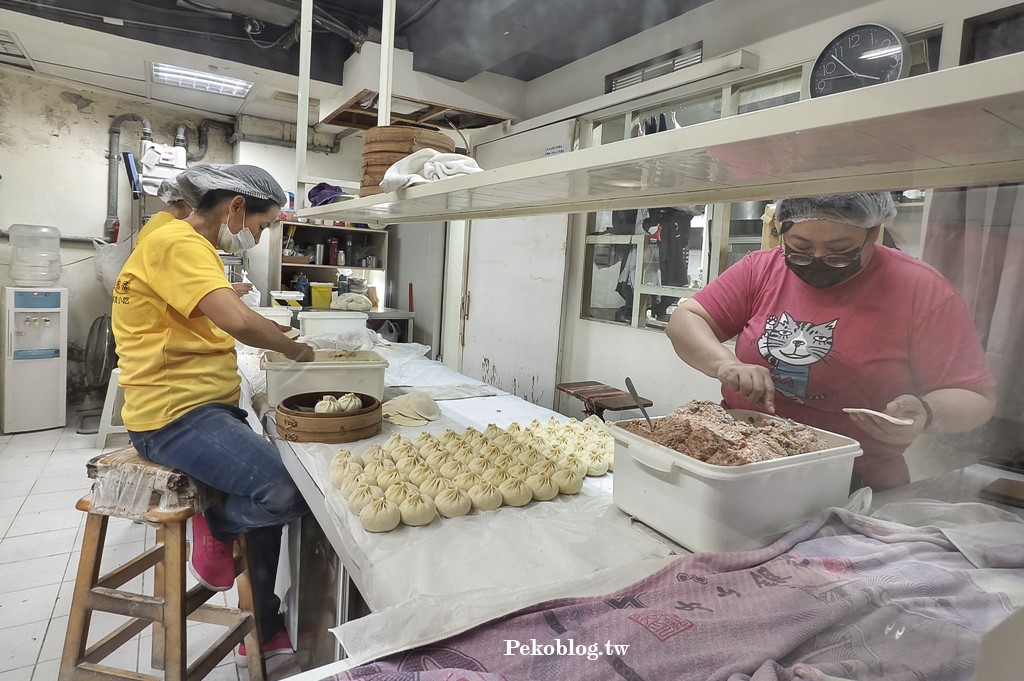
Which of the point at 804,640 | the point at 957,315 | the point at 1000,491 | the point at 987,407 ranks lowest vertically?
the point at 804,640

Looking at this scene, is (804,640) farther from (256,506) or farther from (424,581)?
(256,506)

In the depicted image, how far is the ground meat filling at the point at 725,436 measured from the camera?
1.17 metres

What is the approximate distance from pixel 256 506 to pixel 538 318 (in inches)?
101

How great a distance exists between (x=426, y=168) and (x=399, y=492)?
95cm

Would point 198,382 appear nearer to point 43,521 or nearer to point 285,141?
point 43,521

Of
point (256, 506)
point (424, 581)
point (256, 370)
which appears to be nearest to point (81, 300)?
point (256, 370)

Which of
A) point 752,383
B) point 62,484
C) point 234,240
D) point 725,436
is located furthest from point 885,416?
point 62,484

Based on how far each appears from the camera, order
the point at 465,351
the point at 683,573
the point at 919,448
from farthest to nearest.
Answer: the point at 465,351 < the point at 919,448 < the point at 683,573

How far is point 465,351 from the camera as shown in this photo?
5051 mm

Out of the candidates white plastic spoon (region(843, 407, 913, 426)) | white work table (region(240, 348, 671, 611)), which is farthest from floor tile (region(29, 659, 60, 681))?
white plastic spoon (region(843, 407, 913, 426))

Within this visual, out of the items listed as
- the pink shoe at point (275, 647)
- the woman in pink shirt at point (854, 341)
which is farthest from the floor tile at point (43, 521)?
the woman in pink shirt at point (854, 341)

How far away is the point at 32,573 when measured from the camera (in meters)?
2.63

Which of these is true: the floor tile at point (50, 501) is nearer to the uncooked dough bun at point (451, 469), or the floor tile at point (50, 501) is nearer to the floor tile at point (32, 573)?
the floor tile at point (32, 573)

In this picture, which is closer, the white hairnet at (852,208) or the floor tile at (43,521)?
the white hairnet at (852,208)
